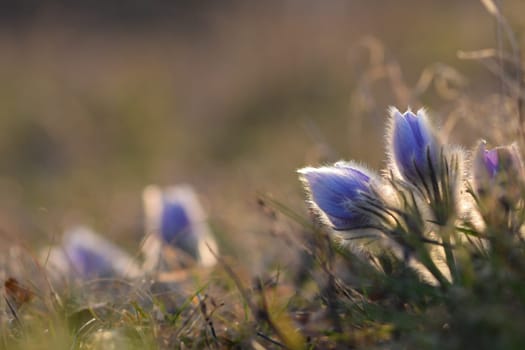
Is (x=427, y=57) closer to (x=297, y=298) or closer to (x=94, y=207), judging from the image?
(x=94, y=207)

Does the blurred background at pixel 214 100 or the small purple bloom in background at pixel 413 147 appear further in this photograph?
the blurred background at pixel 214 100

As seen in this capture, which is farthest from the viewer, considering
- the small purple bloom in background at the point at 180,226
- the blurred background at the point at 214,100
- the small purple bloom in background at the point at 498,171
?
the blurred background at the point at 214,100

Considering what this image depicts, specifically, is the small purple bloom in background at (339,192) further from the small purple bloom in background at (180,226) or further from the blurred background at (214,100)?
the small purple bloom in background at (180,226)

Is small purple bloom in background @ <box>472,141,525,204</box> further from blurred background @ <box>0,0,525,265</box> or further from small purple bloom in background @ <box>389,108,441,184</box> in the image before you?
blurred background @ <box>0,0,525,265</box>

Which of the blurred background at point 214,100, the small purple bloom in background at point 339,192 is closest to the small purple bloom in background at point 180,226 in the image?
Answer: the blurred background at point 214,100

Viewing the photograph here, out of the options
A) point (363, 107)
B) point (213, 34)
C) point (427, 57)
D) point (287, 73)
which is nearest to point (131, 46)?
point (213, 34)

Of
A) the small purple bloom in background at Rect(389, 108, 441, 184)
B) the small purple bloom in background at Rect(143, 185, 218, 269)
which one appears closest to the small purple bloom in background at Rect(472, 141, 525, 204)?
the small purple bloom in background at Rect(389, 108, 441, 184)
